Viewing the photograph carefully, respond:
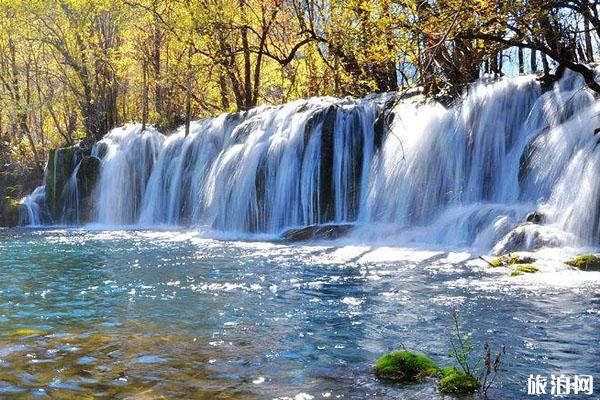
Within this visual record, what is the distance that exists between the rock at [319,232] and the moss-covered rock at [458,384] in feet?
38.0

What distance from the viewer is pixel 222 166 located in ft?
75.3

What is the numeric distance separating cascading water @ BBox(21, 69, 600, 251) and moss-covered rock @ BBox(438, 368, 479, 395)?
7.02m

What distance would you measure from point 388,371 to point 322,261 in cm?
767

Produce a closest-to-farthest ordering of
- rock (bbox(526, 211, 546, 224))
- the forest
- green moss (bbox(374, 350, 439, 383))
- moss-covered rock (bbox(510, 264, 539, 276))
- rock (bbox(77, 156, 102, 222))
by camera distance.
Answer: green moss (bbox(374, 350, 439, 383)) < moss-covered rock (bbox(510, 264, 539, 276)) < rock (bbox(526, 211, 546, 224)) < the forest < rock (bbox(77, 156, 102, 222))

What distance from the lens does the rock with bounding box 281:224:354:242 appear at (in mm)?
17469

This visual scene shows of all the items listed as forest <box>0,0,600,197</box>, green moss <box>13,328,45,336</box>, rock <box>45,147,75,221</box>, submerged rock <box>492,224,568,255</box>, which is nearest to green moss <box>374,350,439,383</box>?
green moss <box>13,328,45,336</box>

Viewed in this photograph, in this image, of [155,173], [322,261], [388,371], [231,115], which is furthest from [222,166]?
[388,371]

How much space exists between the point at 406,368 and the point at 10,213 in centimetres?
2698

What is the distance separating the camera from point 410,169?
17922mm

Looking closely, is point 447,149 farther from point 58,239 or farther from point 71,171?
point 71,171

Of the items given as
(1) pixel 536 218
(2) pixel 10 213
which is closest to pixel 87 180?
(2) pixel 10 213

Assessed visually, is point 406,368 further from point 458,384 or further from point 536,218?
point 536,218

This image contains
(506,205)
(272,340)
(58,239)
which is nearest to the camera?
(272,340)

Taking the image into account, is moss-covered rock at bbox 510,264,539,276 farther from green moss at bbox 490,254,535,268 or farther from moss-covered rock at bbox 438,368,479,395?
moss-covered rock at bbox 438,368,479,395
